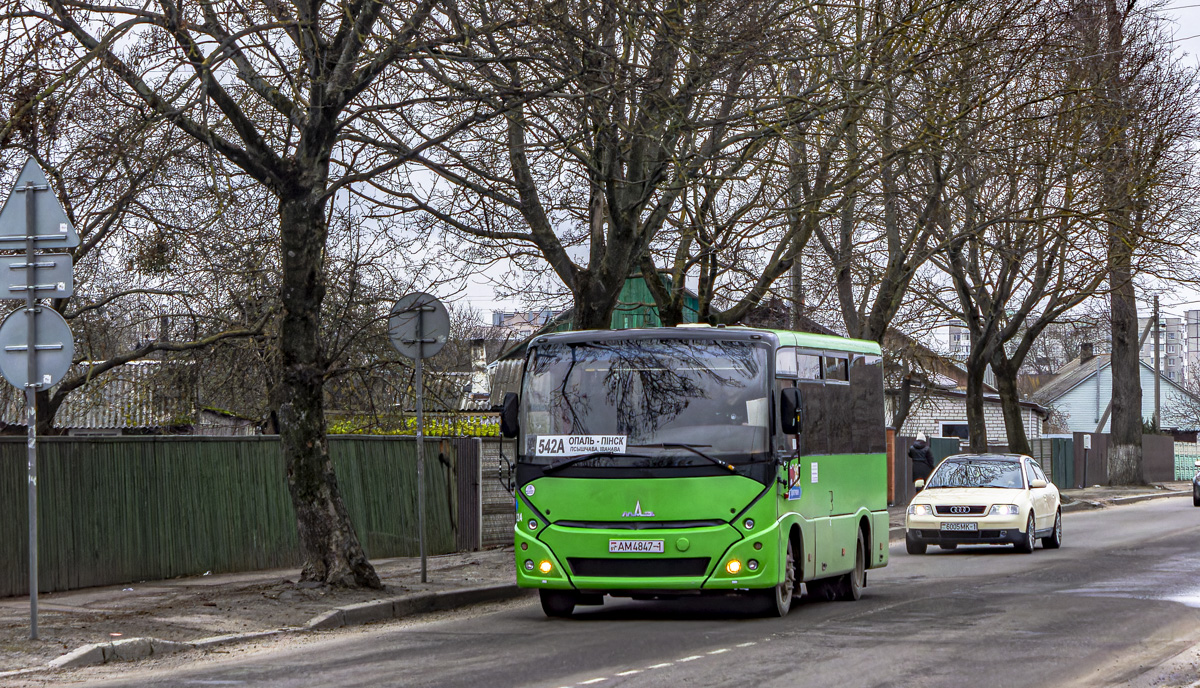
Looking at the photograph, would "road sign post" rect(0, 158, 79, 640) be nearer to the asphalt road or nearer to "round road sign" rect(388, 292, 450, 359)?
the asphalt road

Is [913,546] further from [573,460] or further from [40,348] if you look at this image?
[40,348]

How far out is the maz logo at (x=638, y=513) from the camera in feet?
39.4

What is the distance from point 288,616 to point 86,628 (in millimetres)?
1663

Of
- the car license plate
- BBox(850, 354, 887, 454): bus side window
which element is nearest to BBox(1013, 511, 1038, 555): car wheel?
BBox(850, 354, 887, 454): bus side window

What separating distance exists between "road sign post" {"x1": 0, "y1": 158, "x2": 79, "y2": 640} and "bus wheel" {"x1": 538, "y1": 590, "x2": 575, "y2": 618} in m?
4.37

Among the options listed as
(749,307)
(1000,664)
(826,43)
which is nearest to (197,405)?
(749,307)

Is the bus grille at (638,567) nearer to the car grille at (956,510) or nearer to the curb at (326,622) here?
the curb at (326,622)

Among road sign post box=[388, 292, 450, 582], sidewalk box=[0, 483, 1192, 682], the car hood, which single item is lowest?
sidewalk box=[0, 483, 1192, 682]

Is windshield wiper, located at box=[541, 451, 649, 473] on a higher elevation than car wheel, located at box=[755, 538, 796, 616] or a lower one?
higher

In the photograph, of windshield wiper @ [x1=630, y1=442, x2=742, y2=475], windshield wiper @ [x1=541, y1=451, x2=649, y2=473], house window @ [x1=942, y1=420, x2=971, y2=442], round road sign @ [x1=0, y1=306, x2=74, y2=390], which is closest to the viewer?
round road sign @ [x1=0, y1=306, x2=74, y2=390]

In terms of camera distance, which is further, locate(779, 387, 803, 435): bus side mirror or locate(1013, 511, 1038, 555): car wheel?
locate(1013, 511, 1038, 555): car wheel

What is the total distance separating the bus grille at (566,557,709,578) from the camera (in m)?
11.9

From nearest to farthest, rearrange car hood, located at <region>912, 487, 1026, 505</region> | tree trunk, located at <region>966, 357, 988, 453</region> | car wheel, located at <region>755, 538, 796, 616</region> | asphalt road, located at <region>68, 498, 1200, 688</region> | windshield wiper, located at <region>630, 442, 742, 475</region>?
asphalt road, located at <region>68, 498, 1200, 688</region>, windshield wiper, located at <region>630, 442, 742, 475</region>, car wheel, located at <region>755, 538, 796, 616</region>, car hood, located at <region>912, 487, 1026, 505</region>, tree trunk, located at <region>966, 357, 988, 453</region>

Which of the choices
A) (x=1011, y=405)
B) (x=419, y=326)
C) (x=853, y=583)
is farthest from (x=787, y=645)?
(x=1011, y=405)
